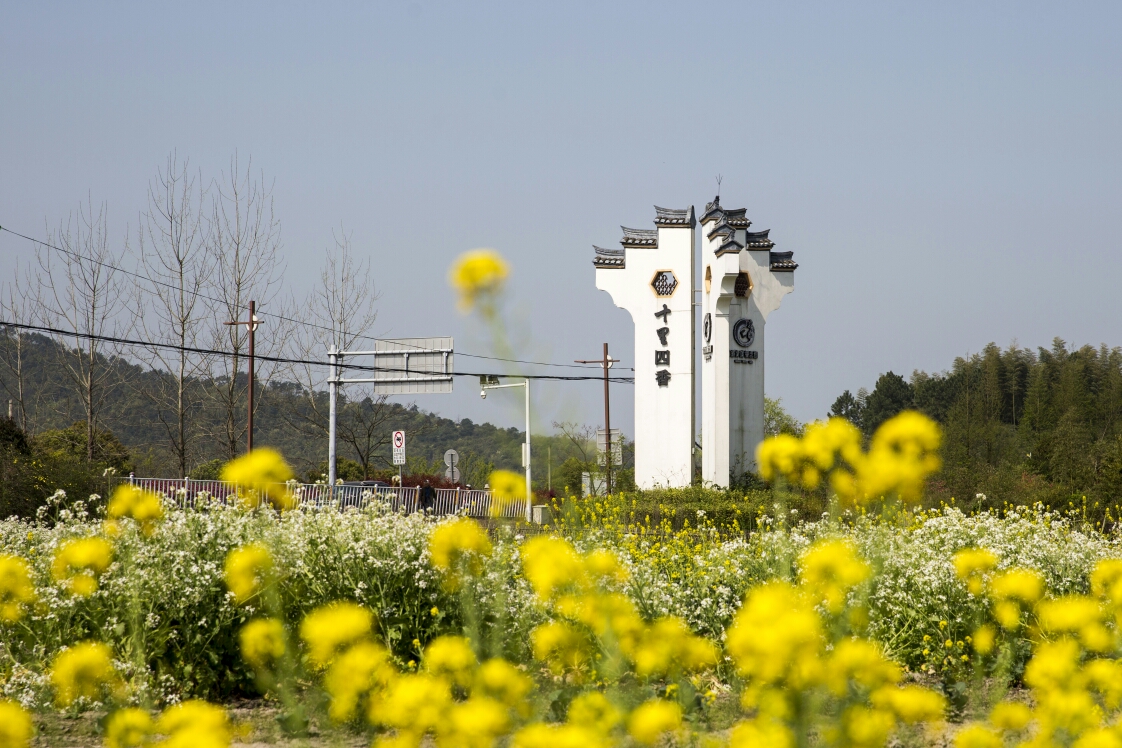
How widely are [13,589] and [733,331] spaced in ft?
53.4

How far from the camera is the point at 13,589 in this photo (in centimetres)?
442

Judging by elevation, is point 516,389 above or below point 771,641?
above

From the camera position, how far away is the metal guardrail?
6070 mm

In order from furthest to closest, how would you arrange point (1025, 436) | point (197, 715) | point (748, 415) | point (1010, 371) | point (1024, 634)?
1. point (1010, 371)
2. point (1025, 436)
3. point (748, 415)
4. point (1024, 634)
5. point (197, 715)

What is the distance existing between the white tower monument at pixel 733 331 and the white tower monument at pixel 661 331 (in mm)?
353

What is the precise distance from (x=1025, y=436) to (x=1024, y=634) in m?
38.3

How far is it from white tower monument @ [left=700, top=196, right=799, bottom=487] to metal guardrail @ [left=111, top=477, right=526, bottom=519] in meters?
4.30

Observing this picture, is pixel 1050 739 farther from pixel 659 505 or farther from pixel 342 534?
pixel 659 505

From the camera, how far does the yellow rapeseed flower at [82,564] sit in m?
4.58

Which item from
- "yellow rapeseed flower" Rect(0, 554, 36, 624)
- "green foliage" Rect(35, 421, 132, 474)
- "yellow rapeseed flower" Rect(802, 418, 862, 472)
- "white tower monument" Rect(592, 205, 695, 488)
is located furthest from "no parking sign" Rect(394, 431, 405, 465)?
"yellow rapeseed flower" Rect(802, 418, 862, 472)

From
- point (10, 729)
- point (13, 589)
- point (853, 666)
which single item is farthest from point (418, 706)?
point (13, 589)

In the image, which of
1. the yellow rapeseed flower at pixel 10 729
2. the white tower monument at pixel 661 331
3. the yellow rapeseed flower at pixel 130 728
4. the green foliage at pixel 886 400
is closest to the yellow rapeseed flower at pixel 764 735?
the yellow rapeseed flower at pixel 130 728

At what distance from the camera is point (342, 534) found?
5.66 meters

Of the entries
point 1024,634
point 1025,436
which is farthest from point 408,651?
point 1025,436
